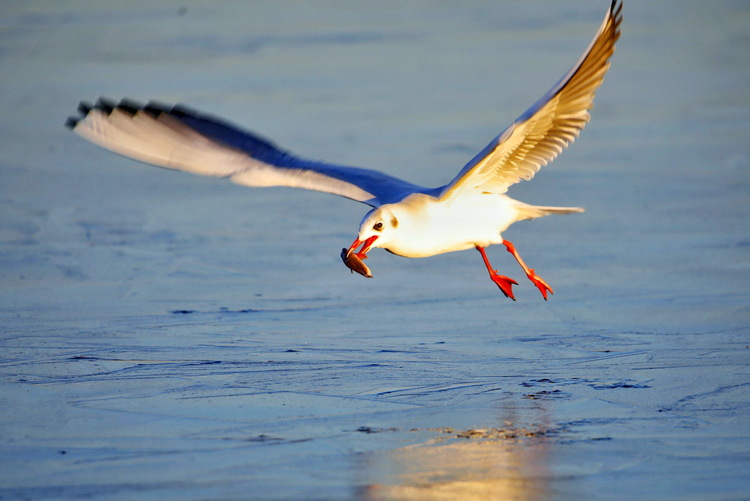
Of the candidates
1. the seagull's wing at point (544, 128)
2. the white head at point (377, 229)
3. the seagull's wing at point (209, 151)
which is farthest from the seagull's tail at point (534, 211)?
the white head at point (377, 229)

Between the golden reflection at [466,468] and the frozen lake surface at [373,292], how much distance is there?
19mm

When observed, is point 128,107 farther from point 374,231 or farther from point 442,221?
point 442,221

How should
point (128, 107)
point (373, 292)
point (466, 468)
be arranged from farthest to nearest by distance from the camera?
point (373, 292), point (128, 107), point (466, 468)

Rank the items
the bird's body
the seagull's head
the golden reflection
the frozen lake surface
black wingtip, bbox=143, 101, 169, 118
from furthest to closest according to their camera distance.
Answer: black wingtip, bbox=143, 101, 169, 118 < the bird's body < the seagull's head < the frozen lake surface < the golden reflection

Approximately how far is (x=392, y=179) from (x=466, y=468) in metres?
3.17

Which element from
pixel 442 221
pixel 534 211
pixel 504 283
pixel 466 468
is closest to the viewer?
pixel 466 468

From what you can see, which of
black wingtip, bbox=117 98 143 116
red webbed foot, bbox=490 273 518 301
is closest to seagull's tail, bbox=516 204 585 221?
red webbed foot, bbox=490 273 518 301

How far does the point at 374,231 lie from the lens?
6891 mm

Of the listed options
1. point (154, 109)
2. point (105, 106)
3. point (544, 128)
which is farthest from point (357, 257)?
point (105, 106)

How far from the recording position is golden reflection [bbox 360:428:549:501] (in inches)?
204

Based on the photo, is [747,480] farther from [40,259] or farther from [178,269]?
[40,259]

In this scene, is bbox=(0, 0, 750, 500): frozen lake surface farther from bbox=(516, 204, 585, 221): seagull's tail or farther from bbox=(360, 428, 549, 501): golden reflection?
bbox=(516, 204, 585, 221): seagull's tail

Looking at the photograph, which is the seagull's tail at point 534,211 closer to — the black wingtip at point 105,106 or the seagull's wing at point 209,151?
the seagull's wing at point 209,151

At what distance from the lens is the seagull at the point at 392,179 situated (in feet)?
22.5
